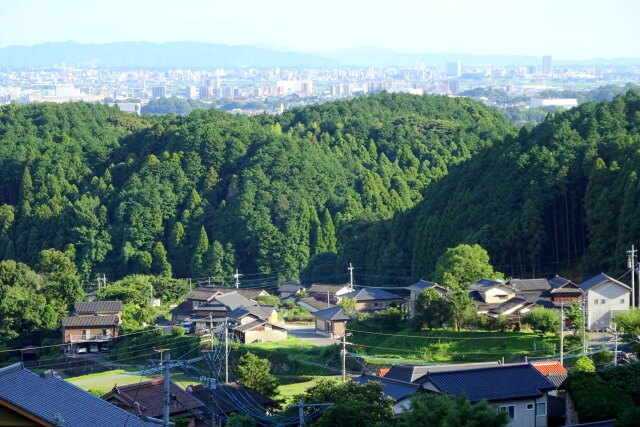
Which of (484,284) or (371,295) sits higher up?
(484,284)

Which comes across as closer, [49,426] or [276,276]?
[49,426]

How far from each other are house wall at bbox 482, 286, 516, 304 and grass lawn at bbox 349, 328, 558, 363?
1758 millimetres

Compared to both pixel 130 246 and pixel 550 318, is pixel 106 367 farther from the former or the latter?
pixel 130 246

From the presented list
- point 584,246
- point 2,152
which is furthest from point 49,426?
point 2,152

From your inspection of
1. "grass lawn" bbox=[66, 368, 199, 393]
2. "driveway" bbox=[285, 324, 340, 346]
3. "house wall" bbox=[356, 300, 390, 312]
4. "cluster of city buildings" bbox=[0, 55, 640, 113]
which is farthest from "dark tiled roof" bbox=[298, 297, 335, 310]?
"cluster of city buildings" bbox=[0, 55, 640, 113]

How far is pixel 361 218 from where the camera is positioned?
118 ft

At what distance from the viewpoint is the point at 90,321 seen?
2595 centimetres

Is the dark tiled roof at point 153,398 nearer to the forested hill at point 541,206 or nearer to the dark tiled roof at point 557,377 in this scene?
the dark tiled roof at point 557,377

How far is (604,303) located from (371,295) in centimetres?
694

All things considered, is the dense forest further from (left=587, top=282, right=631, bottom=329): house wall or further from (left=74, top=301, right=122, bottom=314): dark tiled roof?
(left=74, top=301, right=122, bottom=314): dark tiled roof

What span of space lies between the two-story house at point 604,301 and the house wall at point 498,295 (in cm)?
187

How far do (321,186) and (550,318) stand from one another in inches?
850

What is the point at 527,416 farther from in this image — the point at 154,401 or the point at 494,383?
the point at 154,401

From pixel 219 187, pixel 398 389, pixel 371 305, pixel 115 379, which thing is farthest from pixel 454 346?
pixel 219 187
